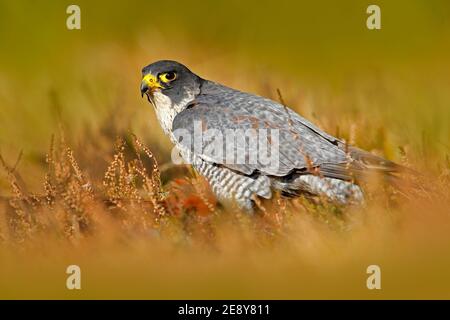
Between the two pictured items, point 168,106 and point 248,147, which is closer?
point 248,147

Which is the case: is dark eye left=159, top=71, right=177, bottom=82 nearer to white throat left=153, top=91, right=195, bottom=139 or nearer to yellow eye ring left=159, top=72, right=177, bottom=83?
yellow eye ring left=159, top=72, right=177, bottom=83

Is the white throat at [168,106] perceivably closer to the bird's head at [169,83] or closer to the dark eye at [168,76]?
the bird's head at [169,83]

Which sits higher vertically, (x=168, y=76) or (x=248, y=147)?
(x=168, y=76)

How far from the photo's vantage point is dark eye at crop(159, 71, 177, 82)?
555 cm

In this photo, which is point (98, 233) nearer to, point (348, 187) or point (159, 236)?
point (159, 236)

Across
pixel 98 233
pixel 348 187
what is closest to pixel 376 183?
pixel 348 187

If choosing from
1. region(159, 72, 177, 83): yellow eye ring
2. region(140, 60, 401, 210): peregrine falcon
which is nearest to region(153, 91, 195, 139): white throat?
region(140, 60, 401, 210): peregrine falcon

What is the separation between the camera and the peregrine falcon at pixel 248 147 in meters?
4.83

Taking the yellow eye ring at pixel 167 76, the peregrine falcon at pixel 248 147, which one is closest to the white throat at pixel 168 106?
the peregrine falcon at pixel 248 147

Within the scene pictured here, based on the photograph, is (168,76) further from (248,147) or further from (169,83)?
(248,147)

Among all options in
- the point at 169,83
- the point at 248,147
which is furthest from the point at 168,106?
the point at 248,147

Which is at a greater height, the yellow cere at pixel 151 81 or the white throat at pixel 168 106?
the yellow cere at pixel 151 81

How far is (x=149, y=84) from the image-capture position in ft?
18.0

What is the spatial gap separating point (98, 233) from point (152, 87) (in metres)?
1.73
